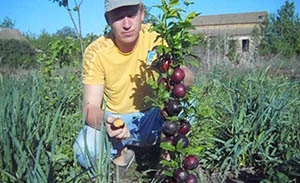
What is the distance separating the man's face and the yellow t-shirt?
0.49ft

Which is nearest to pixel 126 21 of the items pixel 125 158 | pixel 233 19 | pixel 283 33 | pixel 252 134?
pixel 125 158

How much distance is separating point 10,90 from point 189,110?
0.96m

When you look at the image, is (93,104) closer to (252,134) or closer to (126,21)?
(126,21)

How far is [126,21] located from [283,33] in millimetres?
18710

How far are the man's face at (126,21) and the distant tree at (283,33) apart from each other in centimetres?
1456

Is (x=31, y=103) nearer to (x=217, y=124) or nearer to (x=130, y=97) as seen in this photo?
(x=130, y=97)

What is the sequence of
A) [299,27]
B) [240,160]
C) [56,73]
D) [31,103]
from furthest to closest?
[299,27] → [56,73] → [240,160] → [31,103]

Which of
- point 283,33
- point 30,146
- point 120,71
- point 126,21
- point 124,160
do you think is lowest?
point 124,160

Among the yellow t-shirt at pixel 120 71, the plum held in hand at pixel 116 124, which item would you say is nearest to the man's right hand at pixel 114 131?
the plum held in hand at pixel 116 124

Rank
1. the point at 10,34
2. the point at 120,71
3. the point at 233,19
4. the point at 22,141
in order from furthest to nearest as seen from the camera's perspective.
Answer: the point at 233,19, the point at 10,34, the point at 120,71, the point at 22,141

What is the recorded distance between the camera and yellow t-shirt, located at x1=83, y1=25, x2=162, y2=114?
7.27ft

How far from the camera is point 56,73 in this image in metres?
4.06

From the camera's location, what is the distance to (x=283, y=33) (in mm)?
19109

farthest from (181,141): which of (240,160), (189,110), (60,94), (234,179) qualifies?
(60,94)
